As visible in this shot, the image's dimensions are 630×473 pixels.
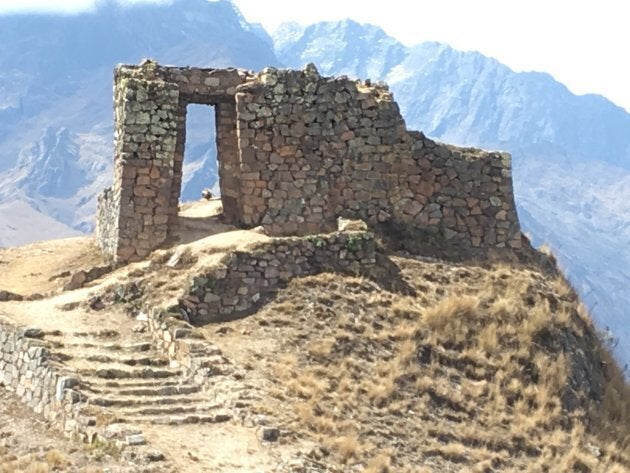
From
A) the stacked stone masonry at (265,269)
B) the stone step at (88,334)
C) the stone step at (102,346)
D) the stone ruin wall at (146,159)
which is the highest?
the stone ruin wall at (146,159)

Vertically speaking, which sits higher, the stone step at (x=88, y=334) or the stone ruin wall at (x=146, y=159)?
the stone ruin wall at (x=146, y=159)

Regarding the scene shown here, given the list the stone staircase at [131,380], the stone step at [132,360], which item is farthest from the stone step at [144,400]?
the stone step at [132,360]

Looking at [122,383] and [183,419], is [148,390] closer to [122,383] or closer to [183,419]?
[122,383]

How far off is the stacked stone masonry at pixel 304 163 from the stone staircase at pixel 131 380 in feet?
15.4

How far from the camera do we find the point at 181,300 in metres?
19.4

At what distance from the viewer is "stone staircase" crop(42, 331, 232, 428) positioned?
1595 centimetres

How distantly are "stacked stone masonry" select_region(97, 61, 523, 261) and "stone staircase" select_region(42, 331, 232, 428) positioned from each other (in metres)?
4.70

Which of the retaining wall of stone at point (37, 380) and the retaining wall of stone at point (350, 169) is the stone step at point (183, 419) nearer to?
the retaining wall of stone at point (37, 380)

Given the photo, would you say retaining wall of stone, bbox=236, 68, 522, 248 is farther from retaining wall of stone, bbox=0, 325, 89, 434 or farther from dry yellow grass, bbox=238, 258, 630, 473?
retaining wall of stone, bbox=0, 325, 89, 434

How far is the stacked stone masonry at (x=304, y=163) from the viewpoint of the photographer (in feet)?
74.8

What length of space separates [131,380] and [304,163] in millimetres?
8011

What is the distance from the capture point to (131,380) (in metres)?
17.2

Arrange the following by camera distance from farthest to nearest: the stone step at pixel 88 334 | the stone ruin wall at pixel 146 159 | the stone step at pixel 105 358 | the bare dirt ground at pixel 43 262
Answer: the bare dirt ground at pixel 43 262
the stone ruin wall at pixel 146 159
the stone step at pixel 88 334
the stone step at pixel 105 358

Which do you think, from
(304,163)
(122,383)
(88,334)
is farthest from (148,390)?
(304,163)
